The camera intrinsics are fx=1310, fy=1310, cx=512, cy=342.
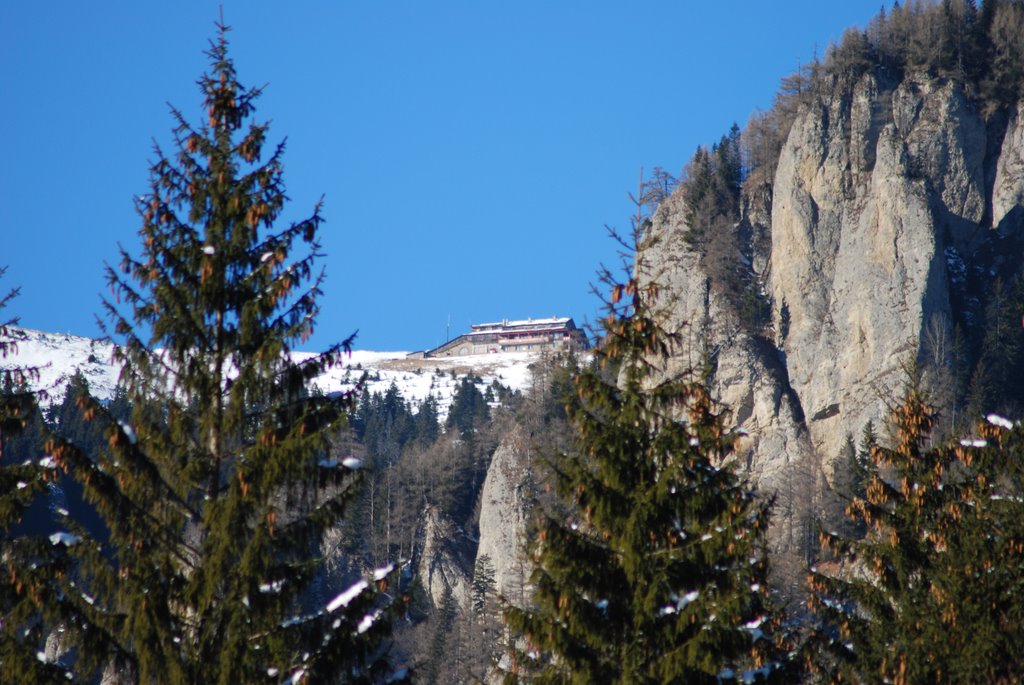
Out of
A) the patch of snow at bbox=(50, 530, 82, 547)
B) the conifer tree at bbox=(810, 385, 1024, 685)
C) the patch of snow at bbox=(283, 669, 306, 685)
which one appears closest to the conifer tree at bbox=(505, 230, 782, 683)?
the patch of snow at bbox=(283, 669, 306, 685)

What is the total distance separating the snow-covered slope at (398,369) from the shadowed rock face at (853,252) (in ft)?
177

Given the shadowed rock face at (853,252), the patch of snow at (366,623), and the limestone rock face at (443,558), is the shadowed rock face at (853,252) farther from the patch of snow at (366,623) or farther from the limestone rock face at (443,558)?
the patch of snow at (366,623)

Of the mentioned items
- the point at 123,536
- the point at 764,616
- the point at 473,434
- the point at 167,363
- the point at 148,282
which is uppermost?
the point at 473,434

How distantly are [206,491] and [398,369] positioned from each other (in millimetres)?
167226

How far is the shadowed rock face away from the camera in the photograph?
89.2 m

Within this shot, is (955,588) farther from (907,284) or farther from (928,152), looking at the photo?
(928,152)

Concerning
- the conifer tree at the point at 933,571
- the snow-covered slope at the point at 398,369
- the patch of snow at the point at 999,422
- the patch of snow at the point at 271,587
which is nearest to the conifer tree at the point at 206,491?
the patch of snow at the point at 271,587

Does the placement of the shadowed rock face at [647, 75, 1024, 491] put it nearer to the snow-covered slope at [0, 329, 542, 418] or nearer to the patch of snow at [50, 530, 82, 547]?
the snow-covered slope at [0, 329, 542, 418]

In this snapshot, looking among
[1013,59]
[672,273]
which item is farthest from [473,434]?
[1013,59]

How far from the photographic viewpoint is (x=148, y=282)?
1489 centimetres

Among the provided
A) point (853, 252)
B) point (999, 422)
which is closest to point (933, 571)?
point (999, 422)

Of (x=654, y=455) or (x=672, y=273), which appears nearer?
(x=654, y=455)

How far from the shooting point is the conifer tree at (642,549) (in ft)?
49.8

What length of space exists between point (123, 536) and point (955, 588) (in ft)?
39.5
